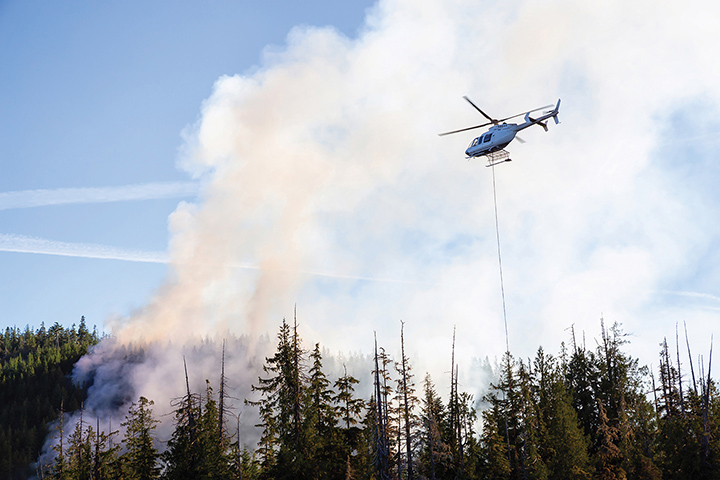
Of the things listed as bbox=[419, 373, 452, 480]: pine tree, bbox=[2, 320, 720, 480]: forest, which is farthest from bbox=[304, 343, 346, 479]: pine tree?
bbox=[419, 373, 452, 480]: pine tree

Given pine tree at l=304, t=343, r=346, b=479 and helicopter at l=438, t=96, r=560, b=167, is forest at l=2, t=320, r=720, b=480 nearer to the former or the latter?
pine tree at l=304, t=343, r=346, b=479

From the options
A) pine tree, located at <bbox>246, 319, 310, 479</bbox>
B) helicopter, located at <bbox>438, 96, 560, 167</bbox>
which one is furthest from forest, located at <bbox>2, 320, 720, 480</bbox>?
helicopter, located at <bbox>438, 96, 560, 167</bbox>

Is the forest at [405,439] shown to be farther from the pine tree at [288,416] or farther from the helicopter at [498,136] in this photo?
the helicopter at [498,136]

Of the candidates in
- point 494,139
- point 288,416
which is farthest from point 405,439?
point 494,139

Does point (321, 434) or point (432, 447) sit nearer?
point (321, 434)

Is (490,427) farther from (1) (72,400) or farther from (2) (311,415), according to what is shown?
(1) (72,400)

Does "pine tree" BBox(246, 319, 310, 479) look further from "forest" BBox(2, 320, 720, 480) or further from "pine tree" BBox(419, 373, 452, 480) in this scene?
"pine tree" BBox(419, 373, 452, 480)

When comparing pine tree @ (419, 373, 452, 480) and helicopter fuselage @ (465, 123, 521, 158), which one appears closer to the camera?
helicopter fuselage @ (465, 123, 521, 158)

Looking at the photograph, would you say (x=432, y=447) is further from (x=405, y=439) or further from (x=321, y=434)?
(x=321, y=434)

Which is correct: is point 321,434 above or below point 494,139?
below

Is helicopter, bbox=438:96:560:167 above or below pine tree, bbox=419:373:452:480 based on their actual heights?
above

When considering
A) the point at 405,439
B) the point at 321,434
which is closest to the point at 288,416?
the point at 321,434

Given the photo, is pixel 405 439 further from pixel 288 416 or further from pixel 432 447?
pixel 288 416

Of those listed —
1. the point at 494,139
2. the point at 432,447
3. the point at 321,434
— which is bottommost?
the point at 432,447
